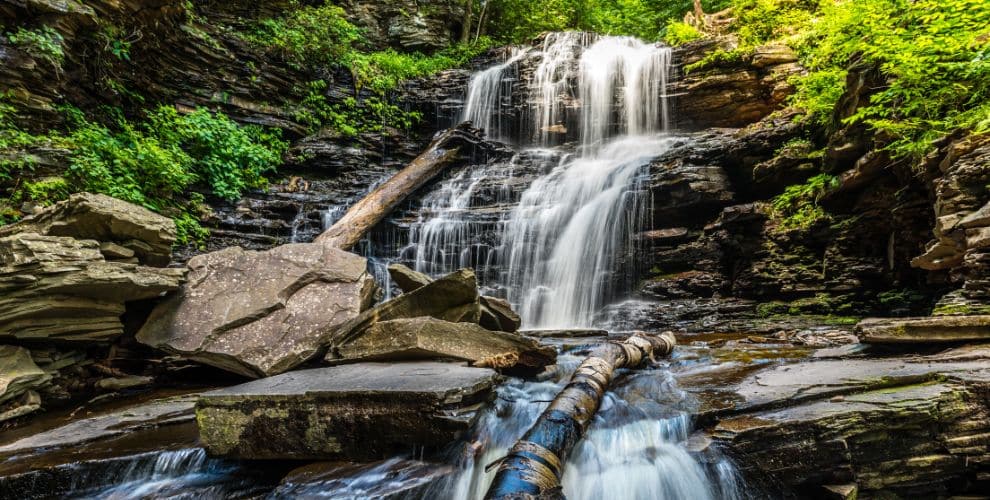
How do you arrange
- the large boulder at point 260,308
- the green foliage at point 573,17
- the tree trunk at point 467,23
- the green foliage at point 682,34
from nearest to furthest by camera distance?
the large boulder at point 260,308, the green foliage at point 682,34, the green foliage at point 573,17, the tree trunk at point 467,23

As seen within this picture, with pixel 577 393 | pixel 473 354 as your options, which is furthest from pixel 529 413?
pixel 473 354

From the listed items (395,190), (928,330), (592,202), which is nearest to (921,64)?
(928,330)

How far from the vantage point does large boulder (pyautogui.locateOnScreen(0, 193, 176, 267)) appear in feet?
13.5

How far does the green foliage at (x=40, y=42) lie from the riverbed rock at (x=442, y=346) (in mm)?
8045

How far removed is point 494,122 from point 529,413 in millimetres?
12617

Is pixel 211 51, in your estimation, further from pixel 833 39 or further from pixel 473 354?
pixel 833 39

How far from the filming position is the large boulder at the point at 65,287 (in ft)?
11.5

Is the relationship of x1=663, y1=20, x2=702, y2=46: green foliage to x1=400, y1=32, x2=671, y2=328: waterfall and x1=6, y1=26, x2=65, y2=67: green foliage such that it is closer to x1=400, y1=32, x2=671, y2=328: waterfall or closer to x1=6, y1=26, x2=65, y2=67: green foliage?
x1=400, y1=32, x2=671, y2=328: waterfall

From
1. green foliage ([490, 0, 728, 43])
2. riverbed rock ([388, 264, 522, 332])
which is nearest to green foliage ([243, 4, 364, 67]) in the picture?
green foliage ([490, 0, 728, 43])

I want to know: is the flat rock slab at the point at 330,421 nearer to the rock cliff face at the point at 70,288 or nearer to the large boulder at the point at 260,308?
the large boulder at the point at 260,308

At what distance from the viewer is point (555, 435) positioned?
2537 mm

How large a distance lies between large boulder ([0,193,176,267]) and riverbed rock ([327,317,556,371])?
245 centimetres

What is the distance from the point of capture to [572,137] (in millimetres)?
13445

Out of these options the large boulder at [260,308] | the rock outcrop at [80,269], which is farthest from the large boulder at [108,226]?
the large boulder at [260,308]
